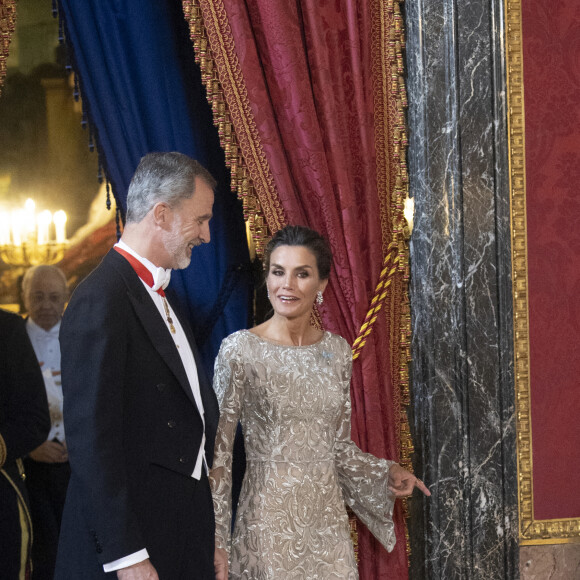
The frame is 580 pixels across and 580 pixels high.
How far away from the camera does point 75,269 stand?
332cm

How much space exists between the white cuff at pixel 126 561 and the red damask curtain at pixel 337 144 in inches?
52.7

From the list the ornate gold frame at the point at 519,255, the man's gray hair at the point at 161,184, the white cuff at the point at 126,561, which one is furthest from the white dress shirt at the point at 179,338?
Answer: the ornate gold frame at the point at 519,255

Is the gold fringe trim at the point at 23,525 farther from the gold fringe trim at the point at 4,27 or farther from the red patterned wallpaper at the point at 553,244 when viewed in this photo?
the red patterned wallpaper at the point at 553,244

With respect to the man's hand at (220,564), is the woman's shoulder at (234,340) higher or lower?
higher

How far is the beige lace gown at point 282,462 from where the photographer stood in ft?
8.11

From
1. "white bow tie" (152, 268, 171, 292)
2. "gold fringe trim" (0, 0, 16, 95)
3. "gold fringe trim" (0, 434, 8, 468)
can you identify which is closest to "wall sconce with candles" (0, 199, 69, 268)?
"gold fringe trim" (0, 0, 16, 95)

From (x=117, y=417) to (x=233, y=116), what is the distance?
1528 mm

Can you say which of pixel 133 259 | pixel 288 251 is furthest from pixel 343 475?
pixel 133 259

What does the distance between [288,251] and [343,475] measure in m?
0.81

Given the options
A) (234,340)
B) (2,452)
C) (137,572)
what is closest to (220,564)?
(137,572)

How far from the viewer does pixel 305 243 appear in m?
2.66

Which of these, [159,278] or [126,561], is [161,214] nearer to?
[159,278]

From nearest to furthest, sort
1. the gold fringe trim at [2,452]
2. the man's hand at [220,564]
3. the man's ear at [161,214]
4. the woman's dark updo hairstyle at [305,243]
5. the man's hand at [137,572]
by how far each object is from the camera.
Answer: the man's hand at [137,572] < the man's ear at [161,214] < the man's hand at [220,564] < the gold fringe trim at [2,452] < the woman's dark updo hairstyle at [305,243]

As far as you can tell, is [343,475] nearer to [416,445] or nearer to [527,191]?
[416,445]
